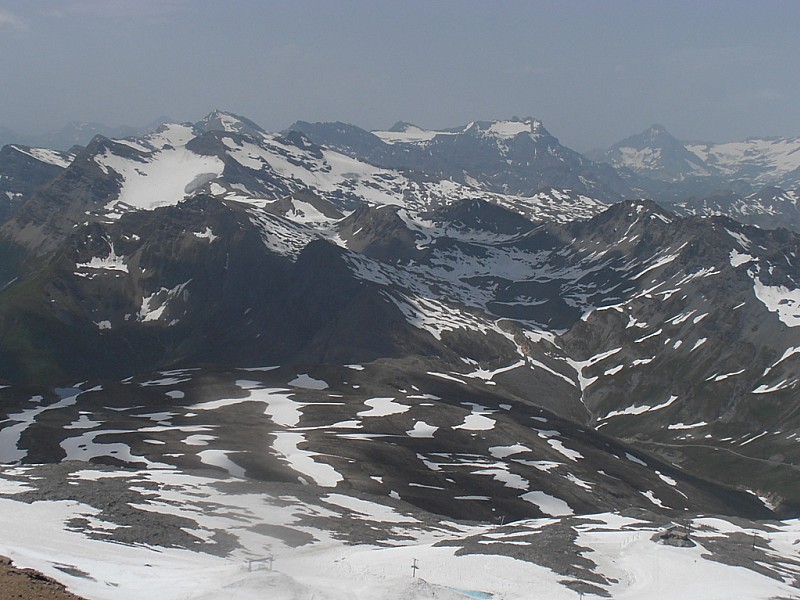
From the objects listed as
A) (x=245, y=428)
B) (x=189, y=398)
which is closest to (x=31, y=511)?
(x=245, y=428)

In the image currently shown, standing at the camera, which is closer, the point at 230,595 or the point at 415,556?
the point at 230,595

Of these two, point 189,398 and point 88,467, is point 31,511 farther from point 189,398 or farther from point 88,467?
point 189,398

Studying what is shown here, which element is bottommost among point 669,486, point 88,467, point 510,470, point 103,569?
point 669,486

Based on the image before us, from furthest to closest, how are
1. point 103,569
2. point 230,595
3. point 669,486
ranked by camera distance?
point 669,486, point 103,569, point 230,595

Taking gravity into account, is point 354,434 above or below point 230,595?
below

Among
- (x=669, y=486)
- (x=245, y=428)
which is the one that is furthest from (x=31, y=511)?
(x=669, y=486)

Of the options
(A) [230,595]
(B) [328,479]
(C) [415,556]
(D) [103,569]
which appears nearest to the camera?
(A) [230,595]
